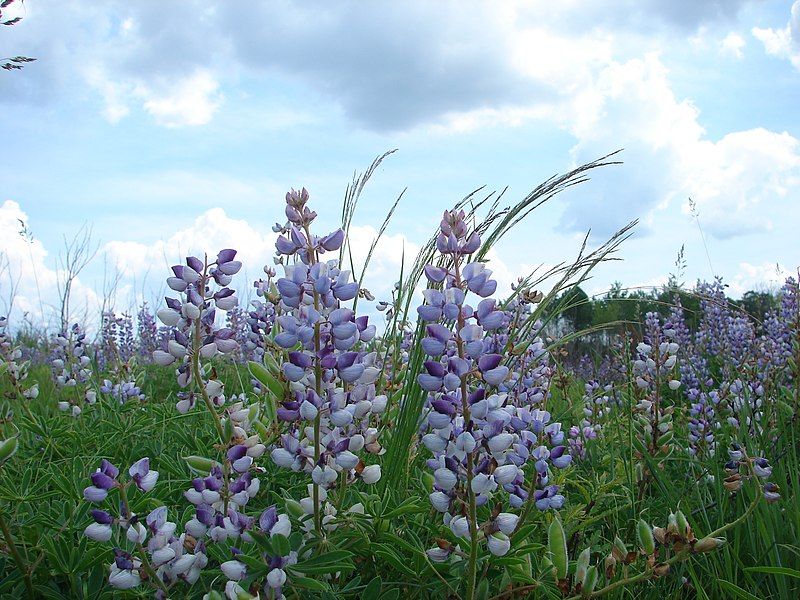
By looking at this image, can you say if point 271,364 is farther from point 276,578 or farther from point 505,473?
point 505,473

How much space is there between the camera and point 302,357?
164 cm

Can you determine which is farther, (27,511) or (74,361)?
(74,361)

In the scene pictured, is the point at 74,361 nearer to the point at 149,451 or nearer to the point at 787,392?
the point at 149,451

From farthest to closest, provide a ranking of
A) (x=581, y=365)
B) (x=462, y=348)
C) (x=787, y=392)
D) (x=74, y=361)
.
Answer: (x=581, y=365), (x=74, y=361), (x=787, y=392), (x=462, y=348)

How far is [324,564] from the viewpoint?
1.74m

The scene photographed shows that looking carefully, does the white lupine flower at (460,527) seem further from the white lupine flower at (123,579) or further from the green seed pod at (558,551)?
the white lupine flower at (123,579)

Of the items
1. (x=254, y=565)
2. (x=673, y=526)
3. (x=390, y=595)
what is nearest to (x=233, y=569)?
(x=254, y=565)

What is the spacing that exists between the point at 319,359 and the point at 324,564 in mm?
515

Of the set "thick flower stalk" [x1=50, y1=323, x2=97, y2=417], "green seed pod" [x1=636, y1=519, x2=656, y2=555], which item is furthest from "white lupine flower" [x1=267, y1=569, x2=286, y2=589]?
"thick flower stalk" [x1=50, y1=323, x2=97, y2=417]

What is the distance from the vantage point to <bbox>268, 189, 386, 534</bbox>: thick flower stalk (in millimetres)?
1667

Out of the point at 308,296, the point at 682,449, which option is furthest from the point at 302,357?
the point at 682,449

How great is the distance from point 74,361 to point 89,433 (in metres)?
1.49

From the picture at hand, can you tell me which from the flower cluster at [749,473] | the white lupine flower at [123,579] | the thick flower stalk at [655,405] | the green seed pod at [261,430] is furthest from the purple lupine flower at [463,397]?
the thick flower stalk at [655,405]

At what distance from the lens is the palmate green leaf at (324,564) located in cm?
172
